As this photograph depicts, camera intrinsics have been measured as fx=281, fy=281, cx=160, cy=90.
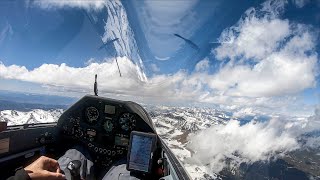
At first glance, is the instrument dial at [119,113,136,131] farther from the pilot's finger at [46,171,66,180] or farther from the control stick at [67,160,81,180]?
the pilot's finger at [46,171,66,180]

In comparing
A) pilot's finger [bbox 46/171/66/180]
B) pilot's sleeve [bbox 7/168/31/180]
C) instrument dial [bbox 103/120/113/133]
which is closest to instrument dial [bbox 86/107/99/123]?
instrument dial [bbox 103/120/113/133]

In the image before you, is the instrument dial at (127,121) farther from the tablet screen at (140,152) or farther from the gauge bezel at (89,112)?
the tablet screen at (140,152)

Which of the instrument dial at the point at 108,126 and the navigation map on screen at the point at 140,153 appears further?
the instrument dial at the point at 108,126

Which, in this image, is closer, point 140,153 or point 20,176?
point 20,176

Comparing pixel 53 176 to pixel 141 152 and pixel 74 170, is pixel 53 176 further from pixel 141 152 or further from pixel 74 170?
pixel 141 152

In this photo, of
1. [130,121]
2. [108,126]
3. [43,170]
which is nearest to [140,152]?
[130,121]

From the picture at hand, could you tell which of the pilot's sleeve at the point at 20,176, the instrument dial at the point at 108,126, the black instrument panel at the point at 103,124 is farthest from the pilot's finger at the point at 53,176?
the instrument dial at the point at 108,126

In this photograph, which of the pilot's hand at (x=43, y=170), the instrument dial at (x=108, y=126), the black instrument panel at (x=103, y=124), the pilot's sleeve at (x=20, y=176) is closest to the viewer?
the pilot's sleeve at (x=20, y=176)
